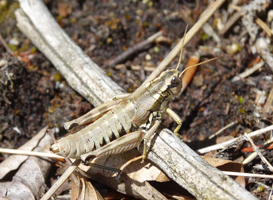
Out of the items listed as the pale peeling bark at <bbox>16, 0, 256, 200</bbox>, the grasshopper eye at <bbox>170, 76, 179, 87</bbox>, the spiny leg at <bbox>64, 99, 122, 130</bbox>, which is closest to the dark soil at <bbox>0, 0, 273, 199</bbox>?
the pale peeling bark at <bbox>16, 0, 256, 200</bbox>

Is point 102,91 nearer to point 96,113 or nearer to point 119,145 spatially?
point 96,113

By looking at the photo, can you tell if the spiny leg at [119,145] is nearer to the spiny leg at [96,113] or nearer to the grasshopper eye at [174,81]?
the spiny leg at [96,113]

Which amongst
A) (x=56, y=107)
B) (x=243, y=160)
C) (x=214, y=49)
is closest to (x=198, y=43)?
(x=214, y=49)

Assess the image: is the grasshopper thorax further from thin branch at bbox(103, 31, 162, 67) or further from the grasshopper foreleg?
thin branch at bbox(103, 31, 162, 67)

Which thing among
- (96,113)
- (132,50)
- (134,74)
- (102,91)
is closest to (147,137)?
(96,113)

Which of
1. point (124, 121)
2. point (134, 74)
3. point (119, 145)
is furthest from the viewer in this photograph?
point (134, 74)

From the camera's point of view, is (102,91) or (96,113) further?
(102,91)

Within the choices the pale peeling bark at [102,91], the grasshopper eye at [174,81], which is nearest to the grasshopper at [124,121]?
the grasshopper eye at [174,81]
